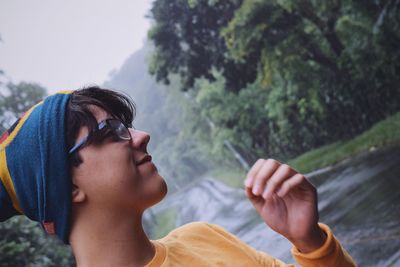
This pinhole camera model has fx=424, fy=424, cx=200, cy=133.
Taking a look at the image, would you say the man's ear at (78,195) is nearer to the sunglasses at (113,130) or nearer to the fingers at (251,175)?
the sunglasses at (113,130)

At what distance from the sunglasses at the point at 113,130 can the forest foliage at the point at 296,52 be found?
10.2 meters

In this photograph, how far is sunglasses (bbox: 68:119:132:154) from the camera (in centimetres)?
187

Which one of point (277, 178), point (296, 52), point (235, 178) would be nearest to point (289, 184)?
point (277, 178)

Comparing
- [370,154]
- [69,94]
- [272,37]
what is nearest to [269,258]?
[69,94]

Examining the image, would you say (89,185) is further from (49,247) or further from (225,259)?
(49,247)

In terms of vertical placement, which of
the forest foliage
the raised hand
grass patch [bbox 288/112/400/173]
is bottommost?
grass patch [bbox 288/112/400/173]

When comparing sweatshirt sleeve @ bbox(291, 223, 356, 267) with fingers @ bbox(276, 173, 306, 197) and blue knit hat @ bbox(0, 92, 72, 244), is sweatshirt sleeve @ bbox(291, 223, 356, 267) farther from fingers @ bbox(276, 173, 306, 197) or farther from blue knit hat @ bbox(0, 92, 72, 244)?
blue knit hat @ bbox(0, 92, 72, 244)

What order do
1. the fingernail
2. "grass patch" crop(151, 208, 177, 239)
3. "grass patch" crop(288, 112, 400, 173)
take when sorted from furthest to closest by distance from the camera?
1. "grass patch" crop(151, 208, 177, 239)
2. "grass patch" crop(288, 112, 400, 173)
3. the fingernail

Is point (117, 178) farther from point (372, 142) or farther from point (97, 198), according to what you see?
point (372, 142)

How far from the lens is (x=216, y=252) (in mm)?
1848

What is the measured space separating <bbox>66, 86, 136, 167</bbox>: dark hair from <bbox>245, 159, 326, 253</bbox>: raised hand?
81 centimetres

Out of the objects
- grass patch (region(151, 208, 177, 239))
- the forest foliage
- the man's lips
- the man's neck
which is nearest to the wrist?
the man's neck

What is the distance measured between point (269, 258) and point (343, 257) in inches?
13.8

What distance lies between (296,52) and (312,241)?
42.3 ft
